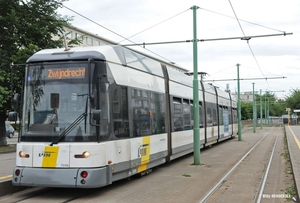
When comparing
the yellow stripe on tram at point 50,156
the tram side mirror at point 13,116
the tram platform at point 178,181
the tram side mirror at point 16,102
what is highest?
the tram side mirror at point 16,102

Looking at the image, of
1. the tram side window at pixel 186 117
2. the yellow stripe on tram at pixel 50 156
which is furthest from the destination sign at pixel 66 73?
the tram side window at pixel 186 117

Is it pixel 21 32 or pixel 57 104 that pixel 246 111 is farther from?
pixel 57 104

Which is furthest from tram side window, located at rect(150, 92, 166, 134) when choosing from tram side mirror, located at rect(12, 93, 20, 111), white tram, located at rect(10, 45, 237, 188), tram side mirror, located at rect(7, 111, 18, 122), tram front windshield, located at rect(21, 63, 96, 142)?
tram side mirror, located at rect(12, 93, 20, 111)

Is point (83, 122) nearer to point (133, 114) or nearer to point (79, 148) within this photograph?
point (79, 148)

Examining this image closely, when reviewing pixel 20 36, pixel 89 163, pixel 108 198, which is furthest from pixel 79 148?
pixel 20 36

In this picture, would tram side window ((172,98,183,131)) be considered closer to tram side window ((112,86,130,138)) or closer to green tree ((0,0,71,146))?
tram side window ((112,86,130,138))

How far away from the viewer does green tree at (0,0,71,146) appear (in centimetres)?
1955

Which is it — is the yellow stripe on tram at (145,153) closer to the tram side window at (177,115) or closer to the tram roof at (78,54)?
the tram roof at (78,54)

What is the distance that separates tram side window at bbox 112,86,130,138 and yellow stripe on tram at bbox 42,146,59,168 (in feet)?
4.84

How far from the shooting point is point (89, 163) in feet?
28.9

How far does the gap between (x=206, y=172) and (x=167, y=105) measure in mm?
2585

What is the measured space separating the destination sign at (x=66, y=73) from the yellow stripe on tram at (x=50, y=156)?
1603 millimetres

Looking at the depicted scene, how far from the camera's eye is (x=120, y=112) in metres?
10.0

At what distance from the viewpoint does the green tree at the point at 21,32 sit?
19547 millimetres
